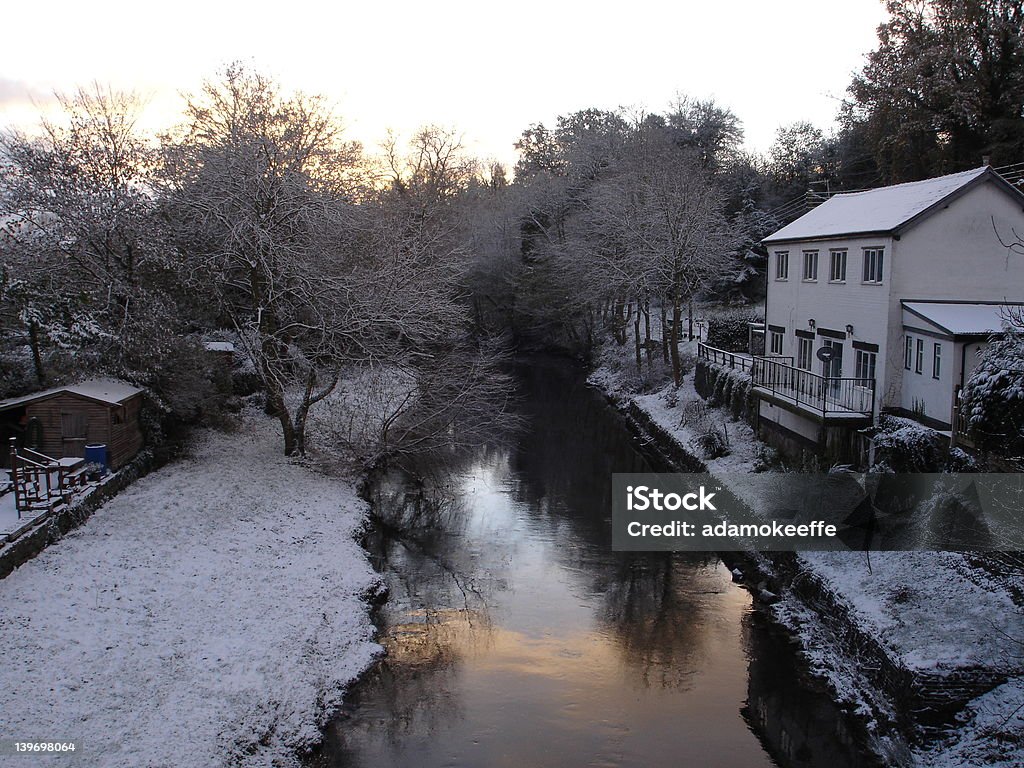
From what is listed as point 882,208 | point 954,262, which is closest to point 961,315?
point 954,262

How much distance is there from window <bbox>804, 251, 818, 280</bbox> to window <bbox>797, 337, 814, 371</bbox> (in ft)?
5.64

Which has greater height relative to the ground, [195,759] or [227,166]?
[227,166]

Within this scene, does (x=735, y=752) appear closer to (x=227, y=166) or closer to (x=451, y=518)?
(x=451, y=518)

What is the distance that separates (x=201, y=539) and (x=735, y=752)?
10.0 metres

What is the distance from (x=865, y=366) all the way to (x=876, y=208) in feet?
14.0

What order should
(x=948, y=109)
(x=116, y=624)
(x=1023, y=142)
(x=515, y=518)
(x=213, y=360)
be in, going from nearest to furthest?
1. (x=116, y=624)
2. (x=515, y=518)
3. (x=213, y=360)
4. (x=1023, y=142)
5. (x=948, y=109)

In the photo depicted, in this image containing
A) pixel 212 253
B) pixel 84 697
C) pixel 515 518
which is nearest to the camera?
pixel 84 697

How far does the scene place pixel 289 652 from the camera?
456 inches

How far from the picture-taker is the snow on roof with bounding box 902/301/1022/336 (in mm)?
15233

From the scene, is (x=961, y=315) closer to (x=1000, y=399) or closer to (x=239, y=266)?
(x=1000, y=399)

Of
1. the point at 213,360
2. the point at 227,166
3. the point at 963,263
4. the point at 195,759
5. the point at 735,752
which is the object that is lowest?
the point at 735,752

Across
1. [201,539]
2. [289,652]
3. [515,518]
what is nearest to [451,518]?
[515,518]

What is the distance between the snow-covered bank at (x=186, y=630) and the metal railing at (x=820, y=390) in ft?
33.9

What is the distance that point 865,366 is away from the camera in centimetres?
1836
